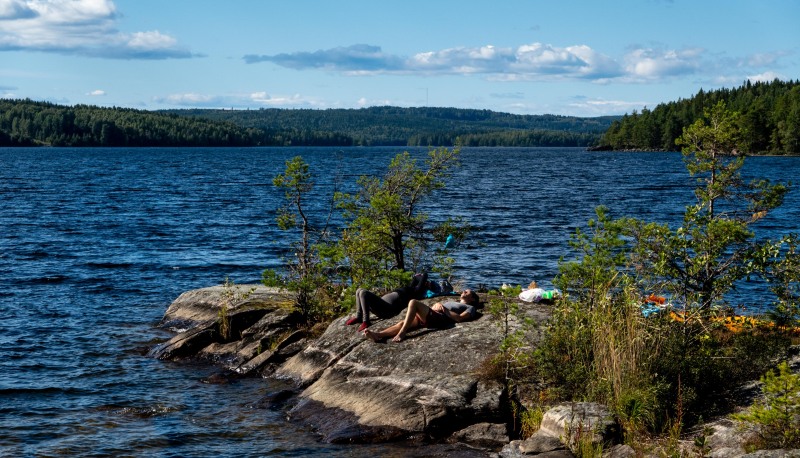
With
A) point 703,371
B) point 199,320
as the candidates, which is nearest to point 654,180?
point 199,320

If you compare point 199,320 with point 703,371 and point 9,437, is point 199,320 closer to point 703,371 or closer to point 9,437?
point 9,437

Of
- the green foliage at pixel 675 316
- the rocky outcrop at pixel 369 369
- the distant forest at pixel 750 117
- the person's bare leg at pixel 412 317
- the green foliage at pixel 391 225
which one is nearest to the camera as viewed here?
the green foliage at pixel 675 316

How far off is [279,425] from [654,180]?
77121 millimetres

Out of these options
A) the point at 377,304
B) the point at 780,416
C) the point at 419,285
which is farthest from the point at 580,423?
the point at 419,285

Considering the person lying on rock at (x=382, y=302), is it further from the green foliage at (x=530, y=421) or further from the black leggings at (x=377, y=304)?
the green foliage at (x=530, y=421)

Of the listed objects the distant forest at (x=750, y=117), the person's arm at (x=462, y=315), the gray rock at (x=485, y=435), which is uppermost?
the distant forest at (x=750, y=117)

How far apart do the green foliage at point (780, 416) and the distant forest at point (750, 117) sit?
411ft

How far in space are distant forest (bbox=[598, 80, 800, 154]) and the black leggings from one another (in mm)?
120280

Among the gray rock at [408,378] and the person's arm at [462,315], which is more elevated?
the person's arm at [462,315]

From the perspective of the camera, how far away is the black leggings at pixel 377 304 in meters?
17.0

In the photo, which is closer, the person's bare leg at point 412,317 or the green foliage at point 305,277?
the person's bare leg at point 412,317

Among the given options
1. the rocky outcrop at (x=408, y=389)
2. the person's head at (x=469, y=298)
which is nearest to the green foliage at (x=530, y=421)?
the rocky outcrop at (x=408, y=389)

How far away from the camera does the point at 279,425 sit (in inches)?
565

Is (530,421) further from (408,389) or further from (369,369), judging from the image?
(369,369)
